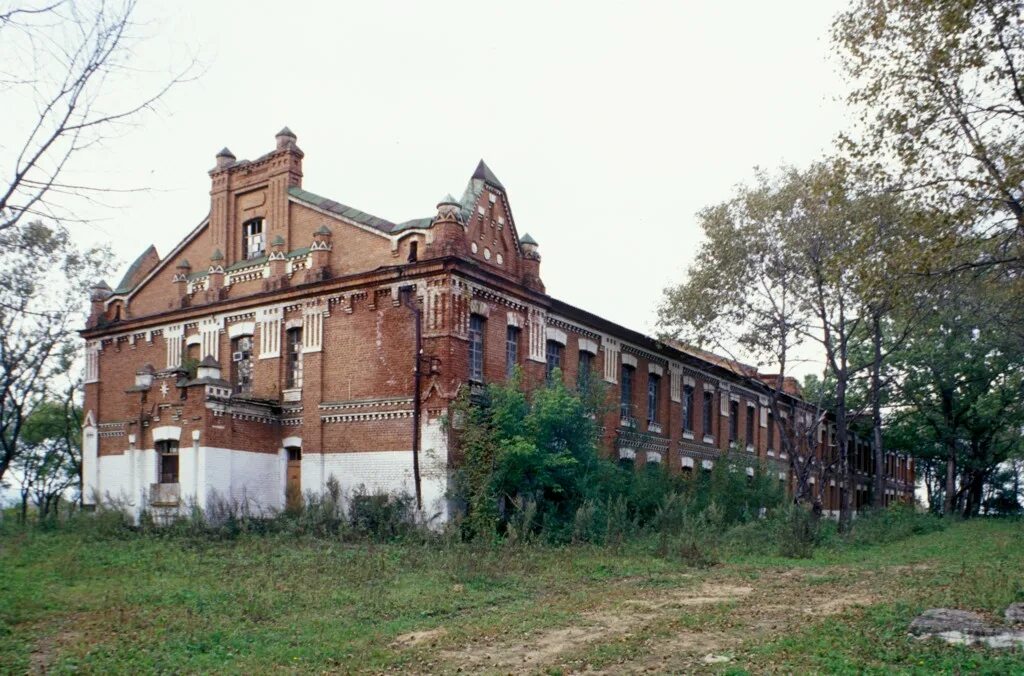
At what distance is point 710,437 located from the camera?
1448 inches

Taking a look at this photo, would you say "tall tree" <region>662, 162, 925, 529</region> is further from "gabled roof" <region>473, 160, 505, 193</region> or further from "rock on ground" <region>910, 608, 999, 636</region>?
"rock on ground" <region>910, 608, 999, 636</region>

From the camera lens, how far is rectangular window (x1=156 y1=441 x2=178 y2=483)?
24.4 m

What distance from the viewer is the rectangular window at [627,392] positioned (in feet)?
100

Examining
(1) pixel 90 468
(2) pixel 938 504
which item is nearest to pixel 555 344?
A: (1) pixel 90 468

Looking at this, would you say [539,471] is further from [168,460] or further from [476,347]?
[168,460]

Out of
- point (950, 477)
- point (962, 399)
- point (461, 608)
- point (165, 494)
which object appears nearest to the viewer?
point (461, 608)

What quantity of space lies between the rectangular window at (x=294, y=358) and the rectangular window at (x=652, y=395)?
Answer: 42.5ft

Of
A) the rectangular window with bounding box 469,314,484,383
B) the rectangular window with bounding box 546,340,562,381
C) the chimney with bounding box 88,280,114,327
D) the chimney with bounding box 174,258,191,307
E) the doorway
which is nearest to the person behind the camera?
the rectangular window with bounding box 469,314,484,383

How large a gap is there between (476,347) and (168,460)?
8808 mm

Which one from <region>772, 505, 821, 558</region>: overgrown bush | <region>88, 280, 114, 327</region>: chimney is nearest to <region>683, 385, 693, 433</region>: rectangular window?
<region>772, 505, 821, 558</region>: overgrown bush

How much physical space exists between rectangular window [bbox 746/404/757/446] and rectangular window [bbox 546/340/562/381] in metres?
16.2

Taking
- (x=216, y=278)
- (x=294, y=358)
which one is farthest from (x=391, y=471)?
(x=216, y=278)

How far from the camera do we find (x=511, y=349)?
2514 centimetres

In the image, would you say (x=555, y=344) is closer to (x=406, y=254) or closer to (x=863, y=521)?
(x=406, y=254)
